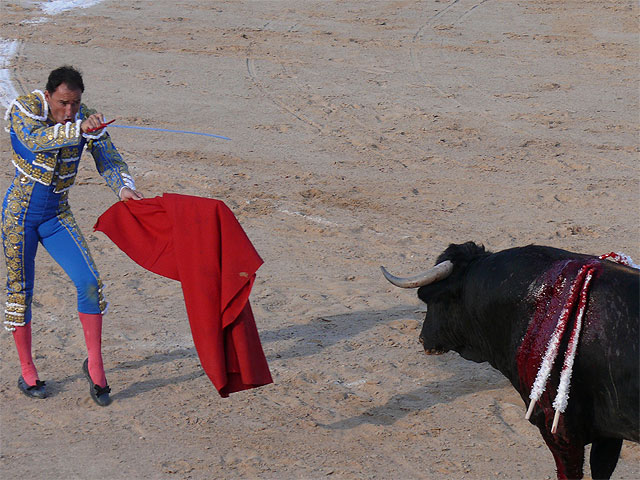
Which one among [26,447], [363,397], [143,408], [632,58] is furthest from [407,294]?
[632,58]

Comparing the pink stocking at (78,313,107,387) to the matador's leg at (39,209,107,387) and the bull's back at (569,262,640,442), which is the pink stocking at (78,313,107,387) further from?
the bull's back at (569,262,640,442)

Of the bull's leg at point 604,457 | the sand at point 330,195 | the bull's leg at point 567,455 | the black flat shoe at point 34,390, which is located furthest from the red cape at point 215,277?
the bull's leg at point 604,457

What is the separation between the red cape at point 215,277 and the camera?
4.51 m

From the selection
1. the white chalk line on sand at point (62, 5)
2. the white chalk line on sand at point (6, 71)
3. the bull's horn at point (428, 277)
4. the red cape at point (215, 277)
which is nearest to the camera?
the bull's horn at point (428, 277)

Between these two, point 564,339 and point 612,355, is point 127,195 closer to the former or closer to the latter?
→ point 564,339

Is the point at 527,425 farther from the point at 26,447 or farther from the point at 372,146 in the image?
the point at 372,146

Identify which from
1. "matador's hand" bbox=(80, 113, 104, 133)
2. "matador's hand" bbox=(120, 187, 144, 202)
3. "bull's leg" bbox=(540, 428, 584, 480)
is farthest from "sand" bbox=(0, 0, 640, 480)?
"matador's hand" bbox=(80, 113, 104, 133)

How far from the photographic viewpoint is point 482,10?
590 inches

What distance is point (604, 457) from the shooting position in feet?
13.5

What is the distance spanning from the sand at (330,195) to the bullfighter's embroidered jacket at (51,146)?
4.25 feet

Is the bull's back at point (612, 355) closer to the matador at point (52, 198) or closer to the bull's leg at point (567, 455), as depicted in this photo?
the bull's leg at point (567, 455)

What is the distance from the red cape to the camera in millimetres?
4508

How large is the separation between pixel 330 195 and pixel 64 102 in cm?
405

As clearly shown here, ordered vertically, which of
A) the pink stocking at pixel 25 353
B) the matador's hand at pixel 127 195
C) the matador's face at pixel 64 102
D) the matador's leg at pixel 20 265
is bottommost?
the pink stocking at pixel 25 353
